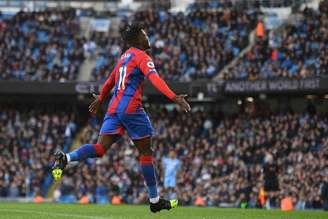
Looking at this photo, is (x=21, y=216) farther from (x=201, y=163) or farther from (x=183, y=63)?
(x=183, y=63)

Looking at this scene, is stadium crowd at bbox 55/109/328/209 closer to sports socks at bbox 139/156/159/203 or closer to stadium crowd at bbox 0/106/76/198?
stadium crowd at bbox 0/106/76/198

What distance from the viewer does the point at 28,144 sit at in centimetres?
3491

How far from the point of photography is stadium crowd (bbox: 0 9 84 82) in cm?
3653

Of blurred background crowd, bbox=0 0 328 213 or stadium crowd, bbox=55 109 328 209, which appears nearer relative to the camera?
stadium crowd, bbox=55 109 328 209

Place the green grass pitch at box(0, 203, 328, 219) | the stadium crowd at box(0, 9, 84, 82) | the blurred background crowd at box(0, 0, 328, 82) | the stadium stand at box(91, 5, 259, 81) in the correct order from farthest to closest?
A: 1. the stadium crowd at box(0, 9, 84, 82)
2. the stadium stand at box(91, 5, 259, 81)
3. the blurred background crowd at box(0, 0, 328, 82)
4. the green grass pitch at box(0, 203, 328, 219)

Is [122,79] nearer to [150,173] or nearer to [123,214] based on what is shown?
[150,173]

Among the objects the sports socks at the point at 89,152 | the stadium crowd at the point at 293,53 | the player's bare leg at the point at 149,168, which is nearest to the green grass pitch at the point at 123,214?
the player's bare leg at the point at 149,168

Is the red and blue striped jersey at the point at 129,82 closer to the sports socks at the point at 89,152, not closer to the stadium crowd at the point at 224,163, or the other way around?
the sports socks at the point at 89,152

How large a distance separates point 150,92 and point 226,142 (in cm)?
524

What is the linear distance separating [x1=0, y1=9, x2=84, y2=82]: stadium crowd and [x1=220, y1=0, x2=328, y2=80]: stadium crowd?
23.4ft

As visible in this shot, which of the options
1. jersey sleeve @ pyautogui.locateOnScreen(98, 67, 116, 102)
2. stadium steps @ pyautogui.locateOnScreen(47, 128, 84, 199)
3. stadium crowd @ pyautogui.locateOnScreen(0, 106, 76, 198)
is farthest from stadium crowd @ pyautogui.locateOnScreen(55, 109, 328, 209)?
jersey sleeve @ pyautogui.locateOnScreen(98, 67, 116, 102)

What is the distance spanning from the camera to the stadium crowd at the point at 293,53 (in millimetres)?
30766

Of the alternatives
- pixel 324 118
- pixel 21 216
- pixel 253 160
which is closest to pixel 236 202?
pixel 253 160

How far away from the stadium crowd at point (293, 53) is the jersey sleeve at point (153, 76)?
18787 mm
